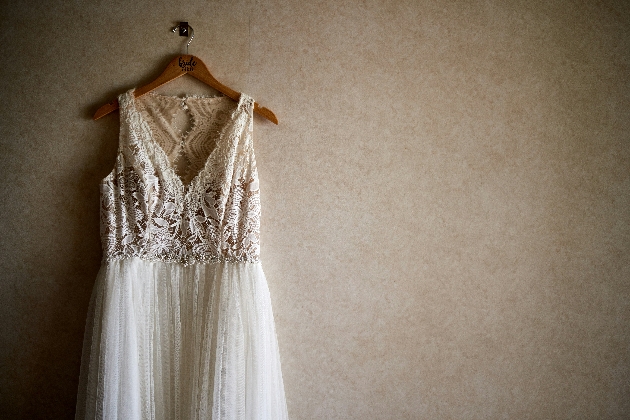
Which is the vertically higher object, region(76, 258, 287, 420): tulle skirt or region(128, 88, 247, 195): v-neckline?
region(128, 88, 247, 195): v-neckline

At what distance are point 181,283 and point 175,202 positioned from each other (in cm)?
27

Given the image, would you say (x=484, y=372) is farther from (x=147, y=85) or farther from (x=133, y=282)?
(x=147, y=85)

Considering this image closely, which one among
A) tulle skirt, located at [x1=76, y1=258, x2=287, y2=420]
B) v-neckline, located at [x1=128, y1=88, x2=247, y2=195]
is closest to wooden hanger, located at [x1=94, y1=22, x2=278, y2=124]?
v-neckline, located at [x1=128, y1=88, x2=247, y2=195]

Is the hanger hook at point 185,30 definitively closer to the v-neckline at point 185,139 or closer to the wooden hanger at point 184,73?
the wooden hanger at point 184,73

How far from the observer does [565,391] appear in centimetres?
145

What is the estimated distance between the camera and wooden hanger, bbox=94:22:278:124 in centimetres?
132

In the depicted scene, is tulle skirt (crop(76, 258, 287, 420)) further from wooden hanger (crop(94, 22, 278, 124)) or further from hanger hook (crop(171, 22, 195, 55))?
hanger hook (crop(171, 22, 195, 55))

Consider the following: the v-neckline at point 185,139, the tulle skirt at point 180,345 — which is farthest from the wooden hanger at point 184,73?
the tulle skirt at point 180,345

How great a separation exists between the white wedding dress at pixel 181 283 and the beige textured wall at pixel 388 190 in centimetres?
14

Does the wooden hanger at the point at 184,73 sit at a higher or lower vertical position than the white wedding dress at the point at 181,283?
higher

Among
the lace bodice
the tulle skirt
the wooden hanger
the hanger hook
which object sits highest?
the hanger hook

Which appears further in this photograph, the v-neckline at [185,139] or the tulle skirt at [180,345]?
the v-neckline at [185,139]

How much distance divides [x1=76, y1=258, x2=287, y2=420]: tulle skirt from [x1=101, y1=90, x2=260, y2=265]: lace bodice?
0.06 m

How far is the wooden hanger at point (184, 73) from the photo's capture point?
4.33ft
